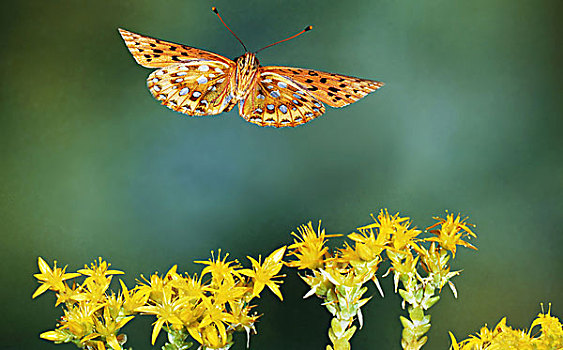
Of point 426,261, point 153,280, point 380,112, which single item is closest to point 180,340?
point 153,280

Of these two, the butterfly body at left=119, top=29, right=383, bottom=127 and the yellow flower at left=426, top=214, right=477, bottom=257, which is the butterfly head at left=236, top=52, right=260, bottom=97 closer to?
the butterfly body at left=119, top=29, right=383, bottom=127

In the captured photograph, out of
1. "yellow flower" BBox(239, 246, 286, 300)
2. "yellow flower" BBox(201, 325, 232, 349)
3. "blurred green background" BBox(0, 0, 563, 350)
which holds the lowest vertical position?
"yellow flower" BBox(201, 325, 232, 349)

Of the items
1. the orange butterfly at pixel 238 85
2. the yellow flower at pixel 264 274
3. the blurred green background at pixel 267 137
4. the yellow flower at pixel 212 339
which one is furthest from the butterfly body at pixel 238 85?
the blurred green background at pixel 267 137

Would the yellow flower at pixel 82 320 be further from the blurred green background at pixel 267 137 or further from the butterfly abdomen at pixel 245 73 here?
the blurred green background at pixel 267 137

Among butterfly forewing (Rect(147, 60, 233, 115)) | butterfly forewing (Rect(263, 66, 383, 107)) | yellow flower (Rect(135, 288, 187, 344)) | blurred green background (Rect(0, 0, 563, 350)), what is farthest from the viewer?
blurred green background (Rect(0, 0, 563, 350))

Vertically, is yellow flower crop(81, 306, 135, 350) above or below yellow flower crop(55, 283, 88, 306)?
below

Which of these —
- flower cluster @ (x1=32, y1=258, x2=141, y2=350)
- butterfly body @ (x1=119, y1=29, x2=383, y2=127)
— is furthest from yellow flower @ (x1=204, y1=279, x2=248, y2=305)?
butterfly body @ (x1=119, y1=29, x2=383, y2=127)

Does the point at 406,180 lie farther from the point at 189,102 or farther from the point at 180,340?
the point at 180,340
